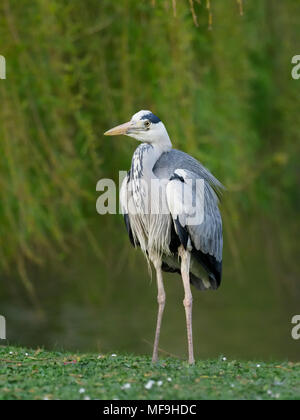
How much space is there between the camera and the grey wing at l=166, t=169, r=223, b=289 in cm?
470

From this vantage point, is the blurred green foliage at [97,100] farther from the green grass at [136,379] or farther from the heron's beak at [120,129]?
the green grass at [136,379]

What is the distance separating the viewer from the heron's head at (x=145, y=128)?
4.87 meters

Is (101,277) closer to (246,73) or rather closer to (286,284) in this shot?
(286,284)

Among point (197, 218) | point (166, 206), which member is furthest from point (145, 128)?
point (197, 218)

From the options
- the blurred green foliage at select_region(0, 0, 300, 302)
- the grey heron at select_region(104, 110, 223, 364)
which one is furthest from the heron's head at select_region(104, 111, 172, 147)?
the blurred green foliage at select_region(0, 0, 300, 302)

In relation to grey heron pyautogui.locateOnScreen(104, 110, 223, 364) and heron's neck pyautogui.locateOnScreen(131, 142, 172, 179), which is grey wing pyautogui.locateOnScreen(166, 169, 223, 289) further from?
heron's neck pyautogui.locateOnScreen(131, 142, 172, 179)

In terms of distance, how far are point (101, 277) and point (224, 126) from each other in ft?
12.3

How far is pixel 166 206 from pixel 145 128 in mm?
475

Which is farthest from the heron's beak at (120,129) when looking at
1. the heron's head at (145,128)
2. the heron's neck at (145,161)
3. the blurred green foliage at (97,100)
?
the blurred green foliage at (97,100)

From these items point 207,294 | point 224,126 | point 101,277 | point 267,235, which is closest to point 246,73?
point 224,126

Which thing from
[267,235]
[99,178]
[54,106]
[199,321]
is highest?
[54,106]

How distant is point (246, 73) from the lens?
6.95 m

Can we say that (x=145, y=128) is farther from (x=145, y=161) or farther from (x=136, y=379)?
(x=136, y=379)

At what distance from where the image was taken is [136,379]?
12.8 feet
